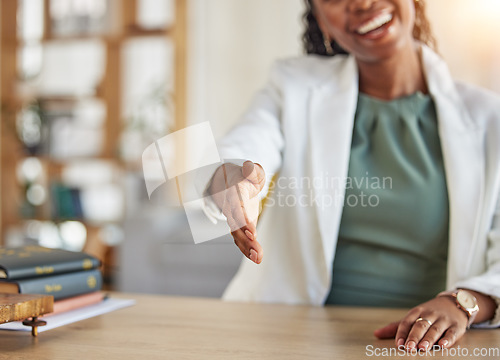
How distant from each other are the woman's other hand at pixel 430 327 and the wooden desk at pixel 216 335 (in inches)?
0.7

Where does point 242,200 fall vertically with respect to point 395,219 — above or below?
above

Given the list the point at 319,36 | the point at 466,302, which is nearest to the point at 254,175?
the point at 466,302

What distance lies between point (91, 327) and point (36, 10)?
4.24 metres

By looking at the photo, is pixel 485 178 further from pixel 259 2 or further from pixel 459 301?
pixel 259 2

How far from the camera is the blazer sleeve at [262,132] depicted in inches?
43.9

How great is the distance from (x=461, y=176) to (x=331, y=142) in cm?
25

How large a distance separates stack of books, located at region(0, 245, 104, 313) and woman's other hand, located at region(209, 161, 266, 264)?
0.35 meters

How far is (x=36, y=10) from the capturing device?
4.61 m

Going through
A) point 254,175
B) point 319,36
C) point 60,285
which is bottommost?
point 60,285

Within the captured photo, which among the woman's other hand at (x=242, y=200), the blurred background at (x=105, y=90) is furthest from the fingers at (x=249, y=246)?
the blurred background at (x=105, y=90)

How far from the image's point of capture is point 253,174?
68 centimetres

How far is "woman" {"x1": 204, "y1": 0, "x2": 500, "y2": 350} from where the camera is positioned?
1.14 metres

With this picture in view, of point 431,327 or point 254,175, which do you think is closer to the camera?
point 254,175

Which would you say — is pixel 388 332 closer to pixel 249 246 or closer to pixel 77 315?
pixel 249 246
